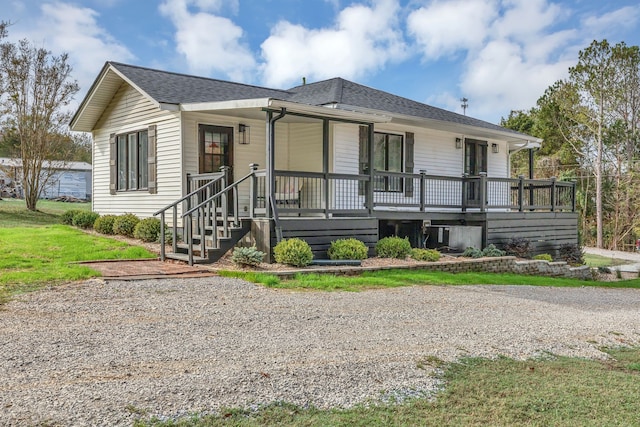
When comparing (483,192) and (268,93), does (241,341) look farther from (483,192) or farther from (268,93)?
(268,93)

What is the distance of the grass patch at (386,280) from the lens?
8.77m

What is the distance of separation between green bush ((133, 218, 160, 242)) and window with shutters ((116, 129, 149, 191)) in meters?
1.46

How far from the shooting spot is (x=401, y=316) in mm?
6738

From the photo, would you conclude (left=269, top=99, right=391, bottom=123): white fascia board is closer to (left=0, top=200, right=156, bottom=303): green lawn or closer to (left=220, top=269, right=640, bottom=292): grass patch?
(left=220, top=269, right=640, bottom=292): grass patch

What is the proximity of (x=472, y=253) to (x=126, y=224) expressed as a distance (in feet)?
28.1

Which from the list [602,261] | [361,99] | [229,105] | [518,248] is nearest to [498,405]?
[229,105]

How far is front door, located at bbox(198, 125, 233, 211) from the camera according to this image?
1282 cm

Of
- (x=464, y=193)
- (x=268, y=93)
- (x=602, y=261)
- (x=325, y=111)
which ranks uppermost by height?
(x=268, y=93)

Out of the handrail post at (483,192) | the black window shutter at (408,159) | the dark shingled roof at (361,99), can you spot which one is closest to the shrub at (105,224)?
the dark shingled roof at (361,99)

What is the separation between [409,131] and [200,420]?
43.1 ft

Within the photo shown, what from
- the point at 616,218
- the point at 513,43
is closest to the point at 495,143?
the point at 513,43

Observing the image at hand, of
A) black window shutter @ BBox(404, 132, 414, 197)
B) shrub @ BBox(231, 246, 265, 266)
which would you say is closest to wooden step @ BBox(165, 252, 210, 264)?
shrub @ BBox(231, 246, 265, 266)

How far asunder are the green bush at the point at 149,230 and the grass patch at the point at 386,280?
413 cm

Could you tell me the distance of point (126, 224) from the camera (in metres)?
13.6
